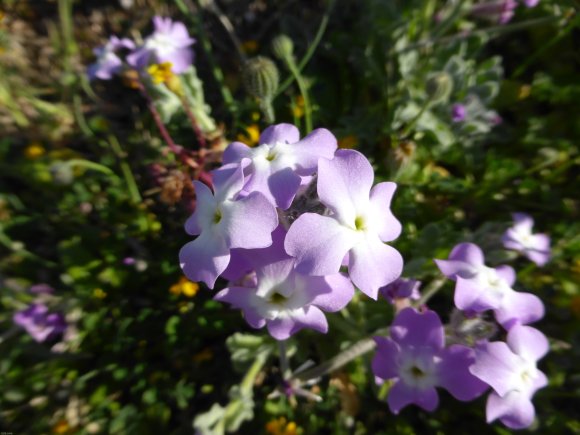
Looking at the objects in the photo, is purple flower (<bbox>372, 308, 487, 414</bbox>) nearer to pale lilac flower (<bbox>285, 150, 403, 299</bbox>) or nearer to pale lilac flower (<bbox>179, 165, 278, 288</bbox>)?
pale lilac flower (<bbox>285, 150, 403, 299</bbox>)

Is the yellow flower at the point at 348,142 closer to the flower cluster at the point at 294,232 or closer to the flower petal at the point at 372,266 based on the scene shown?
the flower cluster at the point at 294,232

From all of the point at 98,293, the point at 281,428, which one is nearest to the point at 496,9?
the point at 281,428

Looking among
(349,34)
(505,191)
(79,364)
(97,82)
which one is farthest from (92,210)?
(505,191)

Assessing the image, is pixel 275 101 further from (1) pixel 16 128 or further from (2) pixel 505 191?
(1) pixel 16 128

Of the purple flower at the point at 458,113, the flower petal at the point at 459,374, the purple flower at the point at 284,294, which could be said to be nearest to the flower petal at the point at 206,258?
the purple flower at the point at 284,294

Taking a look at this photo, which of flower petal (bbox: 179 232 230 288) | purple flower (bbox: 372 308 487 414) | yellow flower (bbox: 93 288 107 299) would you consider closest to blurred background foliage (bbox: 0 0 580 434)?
yellow flower (bbox: 93 288 107 299)

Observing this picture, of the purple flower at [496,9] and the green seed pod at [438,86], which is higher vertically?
the purple flower at [496,9]

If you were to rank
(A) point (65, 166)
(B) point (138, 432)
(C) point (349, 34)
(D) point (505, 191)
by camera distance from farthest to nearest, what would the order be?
(C) point (349, 34), (D) point (505, 191), (A) point (65, 166), (B) point (138, 432)
